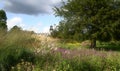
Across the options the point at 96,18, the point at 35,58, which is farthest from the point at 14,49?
the point at 96,18

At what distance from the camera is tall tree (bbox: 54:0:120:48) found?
43.3 m

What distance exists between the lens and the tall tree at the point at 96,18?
142ft

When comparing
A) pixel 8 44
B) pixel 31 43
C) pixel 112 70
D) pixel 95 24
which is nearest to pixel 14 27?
pixel 31 43

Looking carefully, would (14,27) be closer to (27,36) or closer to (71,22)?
(27,36)

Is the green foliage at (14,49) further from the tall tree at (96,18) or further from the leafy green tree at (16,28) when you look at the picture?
the tall tree at (96,18)

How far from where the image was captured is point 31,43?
39.0 feet

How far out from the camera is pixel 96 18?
1709 inches

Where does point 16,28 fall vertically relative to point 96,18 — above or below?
below

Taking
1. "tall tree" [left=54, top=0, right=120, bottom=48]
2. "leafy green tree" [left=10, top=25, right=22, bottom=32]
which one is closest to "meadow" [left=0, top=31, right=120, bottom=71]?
"leafy green tree" [left=10, top=25, right=22, bottom=32]

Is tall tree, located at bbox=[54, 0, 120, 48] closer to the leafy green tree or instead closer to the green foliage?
the leafy green tree

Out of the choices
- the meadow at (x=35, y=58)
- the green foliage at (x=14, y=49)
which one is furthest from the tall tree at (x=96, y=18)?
the green foliage at (x=14, y=49)

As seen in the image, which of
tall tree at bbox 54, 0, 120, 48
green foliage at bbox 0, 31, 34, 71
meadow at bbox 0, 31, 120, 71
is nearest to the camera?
green foliage at bbox 0, 31, 34, 71

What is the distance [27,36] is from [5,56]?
176 cm

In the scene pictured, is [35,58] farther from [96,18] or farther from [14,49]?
[96,18]
